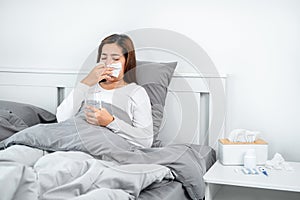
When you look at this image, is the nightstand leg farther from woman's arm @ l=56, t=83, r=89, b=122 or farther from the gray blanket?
woman's arm @ l=56, t=83, r=89, b=122

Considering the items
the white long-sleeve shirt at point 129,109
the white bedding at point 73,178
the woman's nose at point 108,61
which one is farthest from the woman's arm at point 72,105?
the white bedding at point 73,178

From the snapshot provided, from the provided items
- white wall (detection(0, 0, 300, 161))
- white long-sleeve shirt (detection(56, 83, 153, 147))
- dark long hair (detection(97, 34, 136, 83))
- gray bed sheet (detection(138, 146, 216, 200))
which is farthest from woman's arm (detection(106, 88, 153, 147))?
white wall (detection(0, 0, 300, 161))

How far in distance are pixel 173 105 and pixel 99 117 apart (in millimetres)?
542

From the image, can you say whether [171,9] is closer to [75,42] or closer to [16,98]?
[75,42]

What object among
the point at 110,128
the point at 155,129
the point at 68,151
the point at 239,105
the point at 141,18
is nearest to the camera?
the point at 68,151

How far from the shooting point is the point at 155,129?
2.13 m

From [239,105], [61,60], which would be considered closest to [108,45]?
[61,60]

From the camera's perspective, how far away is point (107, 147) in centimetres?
172

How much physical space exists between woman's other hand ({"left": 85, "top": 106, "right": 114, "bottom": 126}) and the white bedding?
0.32 m

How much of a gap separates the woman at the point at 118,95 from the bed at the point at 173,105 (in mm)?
186

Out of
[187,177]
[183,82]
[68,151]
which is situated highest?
[183,82]

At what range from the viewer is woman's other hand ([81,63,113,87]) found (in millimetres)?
2102

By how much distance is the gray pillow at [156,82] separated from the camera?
7.10 feet

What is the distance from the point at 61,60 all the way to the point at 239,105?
1104 millimetres
